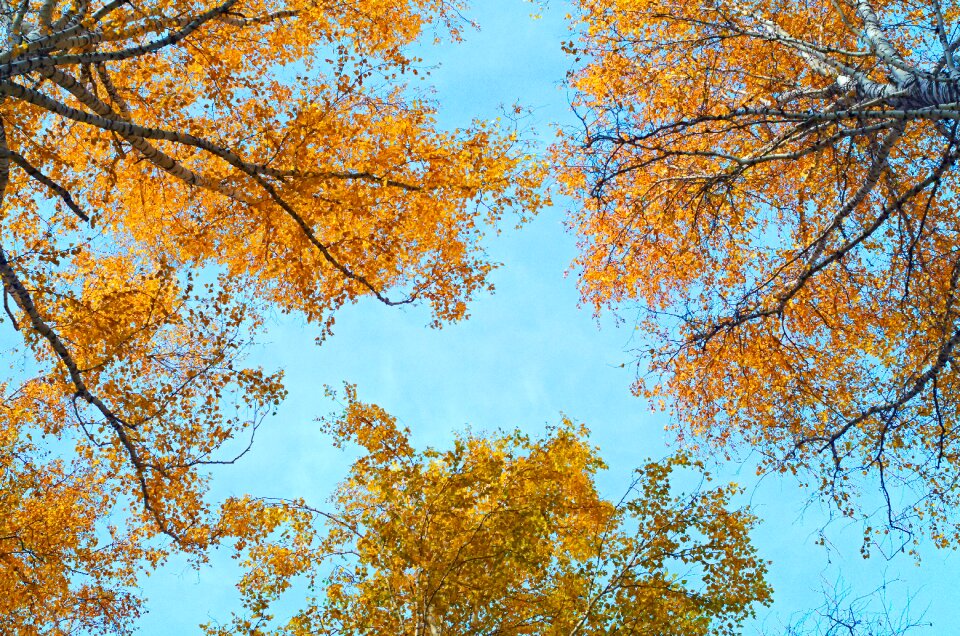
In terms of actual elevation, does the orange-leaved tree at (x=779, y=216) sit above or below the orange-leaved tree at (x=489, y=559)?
above

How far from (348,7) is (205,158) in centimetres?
328

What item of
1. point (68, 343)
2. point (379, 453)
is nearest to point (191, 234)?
point (68, 343)

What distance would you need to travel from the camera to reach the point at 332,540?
303 inches

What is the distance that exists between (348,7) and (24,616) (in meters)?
10.1

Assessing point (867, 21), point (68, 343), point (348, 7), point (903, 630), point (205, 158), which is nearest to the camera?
point (903, 630)

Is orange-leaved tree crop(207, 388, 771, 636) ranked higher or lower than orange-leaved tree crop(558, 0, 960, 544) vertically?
lower

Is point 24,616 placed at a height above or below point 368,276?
below

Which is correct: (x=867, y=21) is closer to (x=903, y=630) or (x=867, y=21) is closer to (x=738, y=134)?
(x=738, y=134)

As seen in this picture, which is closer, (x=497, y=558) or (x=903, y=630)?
(x=903, y=630)

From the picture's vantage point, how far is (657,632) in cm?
689

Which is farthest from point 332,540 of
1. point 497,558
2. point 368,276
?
point 368,276

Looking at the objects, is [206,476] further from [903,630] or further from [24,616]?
[903,630]

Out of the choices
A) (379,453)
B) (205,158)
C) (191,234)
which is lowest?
(379,453)

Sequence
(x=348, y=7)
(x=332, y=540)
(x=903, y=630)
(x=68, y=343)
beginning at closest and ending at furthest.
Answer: (x=903, y=630) → (x=332, y=540) → (x=68, y=343) → (x=348, y=7)
